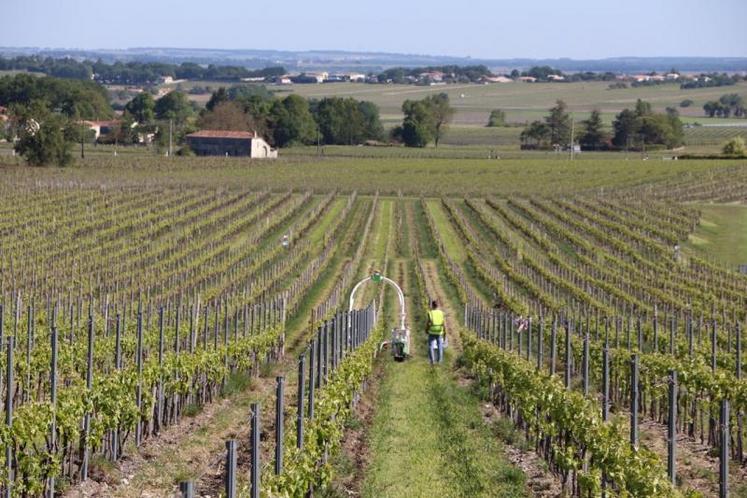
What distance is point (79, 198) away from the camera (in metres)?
55.8

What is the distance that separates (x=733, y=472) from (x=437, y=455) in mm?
3290

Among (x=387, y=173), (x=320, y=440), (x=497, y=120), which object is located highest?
(x=320, y=440)

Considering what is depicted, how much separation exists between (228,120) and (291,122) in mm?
8488

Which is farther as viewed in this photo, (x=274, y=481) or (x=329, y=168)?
(x=329, y=168)

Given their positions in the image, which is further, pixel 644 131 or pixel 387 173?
pixel 644 131

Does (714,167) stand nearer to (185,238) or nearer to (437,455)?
(185,238)

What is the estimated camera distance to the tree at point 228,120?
12725cm

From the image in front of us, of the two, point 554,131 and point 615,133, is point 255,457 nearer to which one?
point 615,133

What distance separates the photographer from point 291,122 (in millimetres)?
121938

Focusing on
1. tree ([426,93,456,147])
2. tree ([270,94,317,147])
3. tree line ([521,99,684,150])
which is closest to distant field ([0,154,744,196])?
tree ([270,94,317,147])

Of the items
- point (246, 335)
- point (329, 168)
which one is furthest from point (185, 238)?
point (329, 168)

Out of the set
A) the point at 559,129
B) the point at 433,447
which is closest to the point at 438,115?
the point at 559,129

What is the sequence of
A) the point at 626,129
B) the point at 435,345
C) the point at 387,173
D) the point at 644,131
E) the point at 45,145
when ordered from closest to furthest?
the point at 435,345
the point at 45,145
the point at 387,173
the point at 644,131
the point at 626,129

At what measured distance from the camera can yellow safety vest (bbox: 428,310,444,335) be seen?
941 inches
